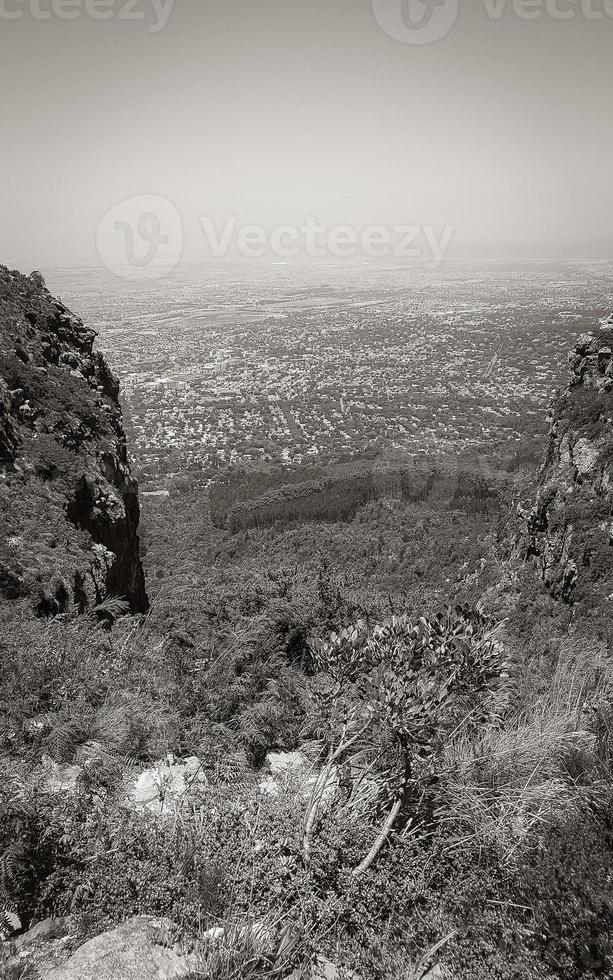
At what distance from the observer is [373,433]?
72.4m

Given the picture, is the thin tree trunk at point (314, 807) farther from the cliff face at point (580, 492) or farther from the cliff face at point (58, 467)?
the cliff face at point (580, 492)

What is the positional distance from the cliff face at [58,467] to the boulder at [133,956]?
256 inches

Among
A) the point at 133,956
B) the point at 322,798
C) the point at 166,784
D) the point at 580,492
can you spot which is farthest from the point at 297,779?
the point at 580,492

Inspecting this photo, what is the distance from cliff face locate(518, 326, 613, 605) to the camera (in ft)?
58.5

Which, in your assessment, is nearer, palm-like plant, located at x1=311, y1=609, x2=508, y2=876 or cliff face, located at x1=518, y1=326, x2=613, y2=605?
palm-like plant, located at x1=311, y1=609, x2=508, y2=876

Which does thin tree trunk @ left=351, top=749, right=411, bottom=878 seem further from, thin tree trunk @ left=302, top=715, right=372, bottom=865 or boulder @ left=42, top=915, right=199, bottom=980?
boulder @ left=42, top=915, right=199, bottom=980

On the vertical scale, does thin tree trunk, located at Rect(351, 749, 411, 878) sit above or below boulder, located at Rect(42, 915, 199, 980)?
above

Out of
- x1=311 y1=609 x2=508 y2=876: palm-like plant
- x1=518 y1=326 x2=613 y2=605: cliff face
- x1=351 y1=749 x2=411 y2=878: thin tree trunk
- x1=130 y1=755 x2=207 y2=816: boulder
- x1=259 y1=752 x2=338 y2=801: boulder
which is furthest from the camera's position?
x1=518 y1=326 x2=613 y2=605: cliff face

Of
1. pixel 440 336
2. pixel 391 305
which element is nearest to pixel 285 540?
pixel 440 336

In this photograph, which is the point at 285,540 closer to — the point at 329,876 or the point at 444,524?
the point at 444,524

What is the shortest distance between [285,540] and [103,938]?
35.3 m

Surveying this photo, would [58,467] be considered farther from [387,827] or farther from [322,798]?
[387,827]

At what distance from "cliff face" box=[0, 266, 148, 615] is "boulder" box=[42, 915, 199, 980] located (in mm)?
6502

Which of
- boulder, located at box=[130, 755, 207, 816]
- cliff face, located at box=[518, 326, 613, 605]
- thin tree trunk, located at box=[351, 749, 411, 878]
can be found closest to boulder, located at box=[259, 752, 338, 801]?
thin tree trunk, located at box=[351, 749, 411, 878]
